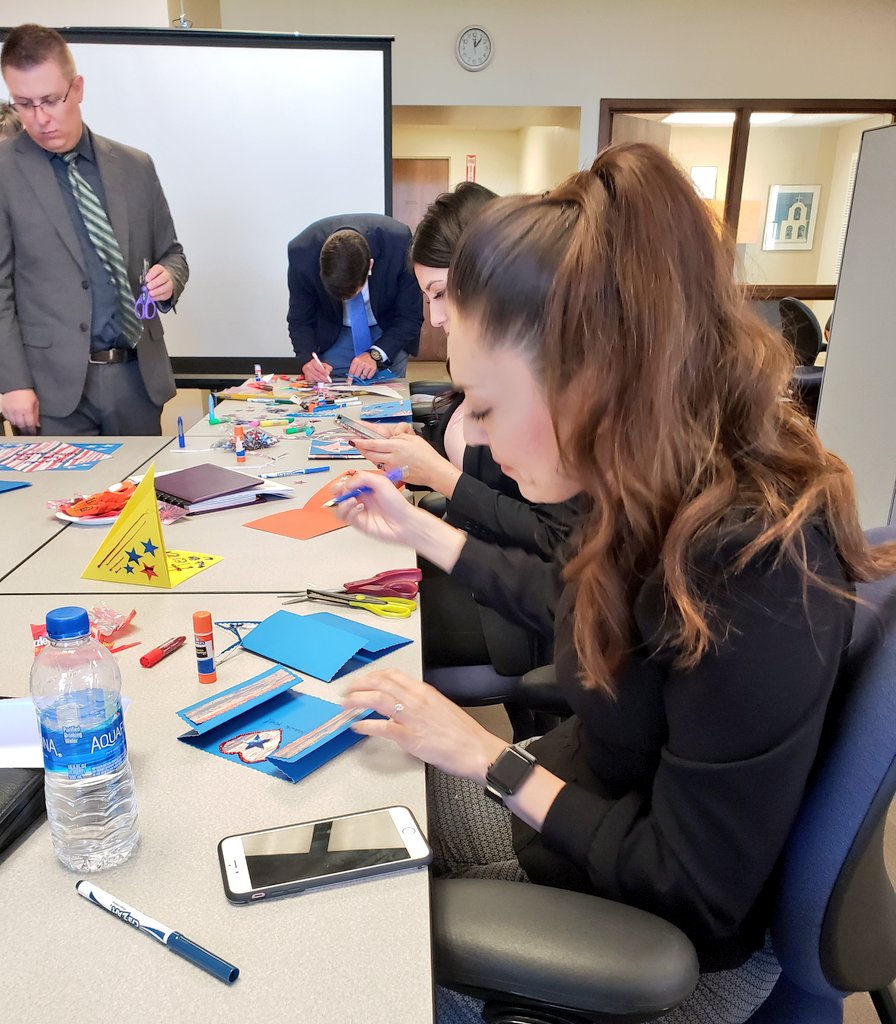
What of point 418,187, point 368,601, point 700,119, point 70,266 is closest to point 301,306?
point 70,266

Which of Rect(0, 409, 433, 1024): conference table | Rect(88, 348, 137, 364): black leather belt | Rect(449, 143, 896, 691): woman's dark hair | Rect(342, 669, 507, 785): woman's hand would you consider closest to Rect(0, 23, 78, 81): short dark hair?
Rect(88, 348, 137, 364): black leather belt

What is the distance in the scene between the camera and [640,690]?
740 millimetres

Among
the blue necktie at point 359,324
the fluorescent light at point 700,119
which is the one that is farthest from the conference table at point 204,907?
the fluorescent light at point 700,119

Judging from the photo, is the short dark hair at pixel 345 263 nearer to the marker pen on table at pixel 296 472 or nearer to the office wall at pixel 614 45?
the marker pen on table at pixel 296 472

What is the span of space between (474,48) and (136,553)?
212 inches

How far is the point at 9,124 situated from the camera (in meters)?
2.71

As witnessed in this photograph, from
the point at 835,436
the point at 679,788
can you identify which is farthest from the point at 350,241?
the point at 679,788

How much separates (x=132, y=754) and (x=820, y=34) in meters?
6.59

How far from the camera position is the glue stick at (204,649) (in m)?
0.95

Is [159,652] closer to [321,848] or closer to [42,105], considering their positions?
[321,848]

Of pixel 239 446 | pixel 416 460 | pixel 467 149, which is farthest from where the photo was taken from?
pixel 467 149

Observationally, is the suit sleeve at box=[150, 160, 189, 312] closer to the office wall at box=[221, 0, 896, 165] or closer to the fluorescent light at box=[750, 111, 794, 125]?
the office wall at box=[221, 0, 896, 165]

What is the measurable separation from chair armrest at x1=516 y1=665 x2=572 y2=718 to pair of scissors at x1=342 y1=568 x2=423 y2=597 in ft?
0.71

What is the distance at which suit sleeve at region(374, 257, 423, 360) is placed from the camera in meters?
3.37
